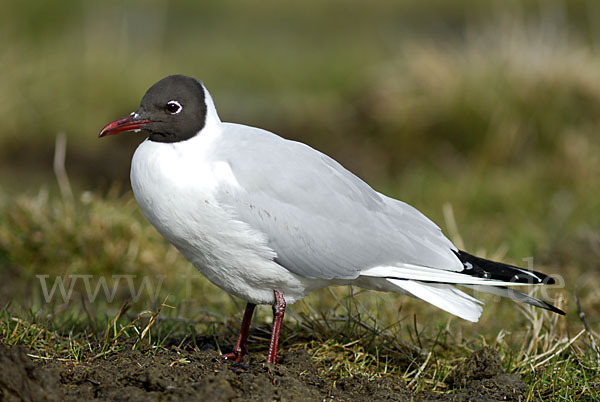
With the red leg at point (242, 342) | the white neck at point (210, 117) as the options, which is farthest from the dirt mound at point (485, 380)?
the white neck at point (210, 117)

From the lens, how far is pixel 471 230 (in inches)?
234

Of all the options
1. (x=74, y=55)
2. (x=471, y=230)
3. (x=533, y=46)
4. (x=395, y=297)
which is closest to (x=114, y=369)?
(x=395, y=297)

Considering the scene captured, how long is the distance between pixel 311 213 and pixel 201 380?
0.79 meters


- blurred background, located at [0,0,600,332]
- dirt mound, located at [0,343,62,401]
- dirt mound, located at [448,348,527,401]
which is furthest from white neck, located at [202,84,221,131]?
blurred background, located at [0,0,600,332]

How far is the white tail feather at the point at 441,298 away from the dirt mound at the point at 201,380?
0.18 meters

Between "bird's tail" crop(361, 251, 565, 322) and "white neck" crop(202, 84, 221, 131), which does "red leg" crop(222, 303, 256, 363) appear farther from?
"white neck" crop(202, 84, 221, 131)

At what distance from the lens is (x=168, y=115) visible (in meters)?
3.17

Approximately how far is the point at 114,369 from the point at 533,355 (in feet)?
6.09

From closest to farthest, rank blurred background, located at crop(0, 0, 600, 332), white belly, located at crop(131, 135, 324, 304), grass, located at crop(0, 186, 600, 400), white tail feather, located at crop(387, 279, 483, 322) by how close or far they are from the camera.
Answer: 1. white belly, located at crop(131, 135, 324, 304)
2. white tail feather, located at crop(387, 279, 483, 322)
3. grass, located at crop(0, 186, 600, 400)
4. blurred background, located at crop(0, 0, 600, 332)

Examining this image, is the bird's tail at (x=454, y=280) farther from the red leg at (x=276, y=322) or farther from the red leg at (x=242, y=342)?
the red leg at (x=242, y=342)

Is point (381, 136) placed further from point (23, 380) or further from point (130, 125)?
point (23, 380)

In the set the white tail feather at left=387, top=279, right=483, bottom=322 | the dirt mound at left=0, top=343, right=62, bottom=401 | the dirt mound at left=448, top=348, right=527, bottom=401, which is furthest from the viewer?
the white tail feather at left=387, top=279, right=483, bottom=322

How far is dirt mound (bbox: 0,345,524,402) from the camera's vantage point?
8.55 ft

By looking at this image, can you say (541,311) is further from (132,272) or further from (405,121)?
(405,121)
